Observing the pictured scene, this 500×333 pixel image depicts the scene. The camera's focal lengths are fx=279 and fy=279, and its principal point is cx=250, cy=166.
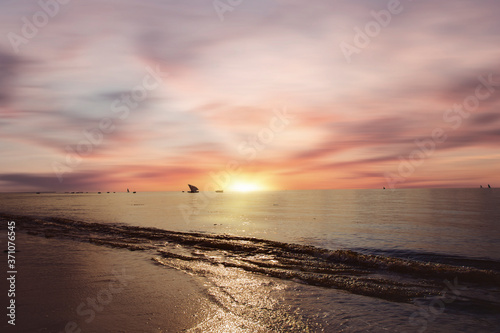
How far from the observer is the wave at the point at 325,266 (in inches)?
503

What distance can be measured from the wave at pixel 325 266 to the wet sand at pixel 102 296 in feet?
8.58

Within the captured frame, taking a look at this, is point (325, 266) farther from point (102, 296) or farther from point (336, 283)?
point (102, 296)

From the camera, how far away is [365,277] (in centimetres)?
1423

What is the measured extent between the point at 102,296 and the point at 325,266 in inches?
452

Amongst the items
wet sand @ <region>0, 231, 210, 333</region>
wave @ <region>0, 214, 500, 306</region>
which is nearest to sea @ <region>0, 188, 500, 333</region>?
wave @ <region>0, 214, 500, 306</region>

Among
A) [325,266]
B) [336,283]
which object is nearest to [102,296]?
Answer: [336,283]

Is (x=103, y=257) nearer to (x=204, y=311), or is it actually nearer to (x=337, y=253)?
(x=204, y=311)

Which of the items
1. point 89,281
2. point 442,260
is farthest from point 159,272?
point 442,260

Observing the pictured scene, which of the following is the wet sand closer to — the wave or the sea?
the sea

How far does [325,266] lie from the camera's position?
16188mm

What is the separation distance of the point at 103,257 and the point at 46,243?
8695mm

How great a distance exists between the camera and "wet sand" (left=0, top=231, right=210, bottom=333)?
8281mm

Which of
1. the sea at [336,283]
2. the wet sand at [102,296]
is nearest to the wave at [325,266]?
the sea at [336,283]

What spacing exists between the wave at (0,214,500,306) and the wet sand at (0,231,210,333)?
262 cm
